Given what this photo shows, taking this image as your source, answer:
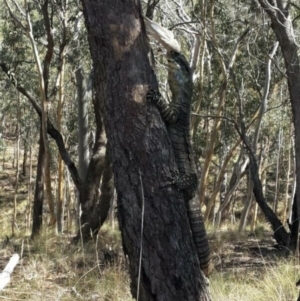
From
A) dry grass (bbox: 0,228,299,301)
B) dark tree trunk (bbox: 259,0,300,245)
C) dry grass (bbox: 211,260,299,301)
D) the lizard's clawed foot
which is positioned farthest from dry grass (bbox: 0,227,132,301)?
dark tree trunk (bbox: 259,0,300,245)

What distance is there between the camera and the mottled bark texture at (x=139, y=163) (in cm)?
287

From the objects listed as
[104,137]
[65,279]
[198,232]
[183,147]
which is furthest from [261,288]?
[104,137]

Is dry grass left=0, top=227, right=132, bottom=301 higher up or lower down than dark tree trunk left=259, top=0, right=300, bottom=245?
lower down

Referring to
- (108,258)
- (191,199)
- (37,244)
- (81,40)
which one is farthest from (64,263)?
(81,40)

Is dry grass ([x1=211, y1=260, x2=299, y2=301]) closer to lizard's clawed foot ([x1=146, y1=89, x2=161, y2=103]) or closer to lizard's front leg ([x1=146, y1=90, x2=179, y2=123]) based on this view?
lizard's front leg ([x1=146, y1=90, x2=179, y2=123])

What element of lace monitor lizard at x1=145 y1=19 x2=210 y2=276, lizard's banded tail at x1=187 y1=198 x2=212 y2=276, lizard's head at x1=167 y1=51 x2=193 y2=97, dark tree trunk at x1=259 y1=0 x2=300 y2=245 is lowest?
lizard's banded tail at x1=187 y1=198 x2=212 y2=276

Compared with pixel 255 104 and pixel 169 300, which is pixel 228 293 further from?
pixel 255 104

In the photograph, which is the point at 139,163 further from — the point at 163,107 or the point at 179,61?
the point at 179,61

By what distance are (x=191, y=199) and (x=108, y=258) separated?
3.06 metres

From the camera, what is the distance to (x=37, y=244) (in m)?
7.61

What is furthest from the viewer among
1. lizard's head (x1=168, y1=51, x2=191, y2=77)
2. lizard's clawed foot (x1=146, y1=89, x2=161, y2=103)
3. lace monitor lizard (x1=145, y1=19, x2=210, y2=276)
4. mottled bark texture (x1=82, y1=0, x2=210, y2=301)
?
lizard's head (x1=168, y1=51, x2=191, y2=77)

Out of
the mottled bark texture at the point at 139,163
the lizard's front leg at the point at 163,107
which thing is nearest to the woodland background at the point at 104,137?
the mottled bark texture at the point at 139,163

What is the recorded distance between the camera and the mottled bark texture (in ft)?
9.43

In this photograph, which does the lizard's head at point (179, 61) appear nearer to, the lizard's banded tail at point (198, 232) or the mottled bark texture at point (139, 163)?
the mottled bark texture at point (139, 163)
